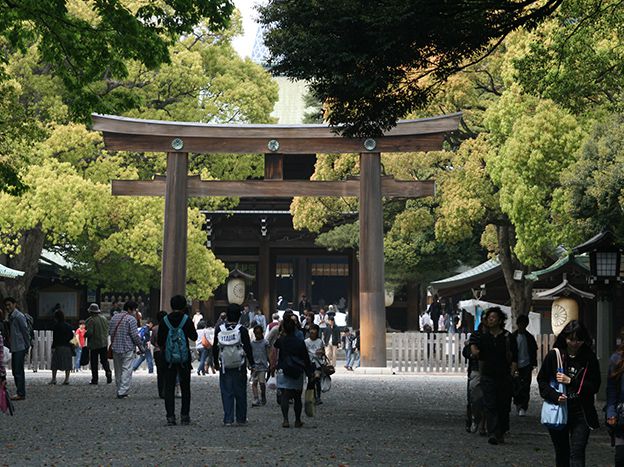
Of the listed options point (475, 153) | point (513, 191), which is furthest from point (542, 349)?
point (475, 153)

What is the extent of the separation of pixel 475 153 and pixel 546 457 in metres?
20.6

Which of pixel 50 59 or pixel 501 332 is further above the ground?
pixel 50 59

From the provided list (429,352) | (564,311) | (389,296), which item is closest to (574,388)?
(564,311)

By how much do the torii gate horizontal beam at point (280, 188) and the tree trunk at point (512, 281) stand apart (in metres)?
4.21

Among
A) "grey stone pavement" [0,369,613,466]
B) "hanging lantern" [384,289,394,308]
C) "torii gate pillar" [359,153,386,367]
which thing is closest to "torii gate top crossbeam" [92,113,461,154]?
→ "torii gate pillar" [359,153,386,367]

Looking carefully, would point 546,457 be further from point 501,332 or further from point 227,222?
point 227,222

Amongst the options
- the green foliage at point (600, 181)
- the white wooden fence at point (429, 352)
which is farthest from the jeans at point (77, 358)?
the green foliage at point (600, 181)

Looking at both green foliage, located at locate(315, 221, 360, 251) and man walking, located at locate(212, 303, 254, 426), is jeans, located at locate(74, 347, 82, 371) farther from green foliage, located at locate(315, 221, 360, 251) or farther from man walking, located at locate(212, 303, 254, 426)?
man walking, located at locate(212, 303, 254, 426)

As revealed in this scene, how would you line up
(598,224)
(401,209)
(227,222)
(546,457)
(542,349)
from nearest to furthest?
(546,457)
(598,224)
(542,349)
(401,209)
(227,222)

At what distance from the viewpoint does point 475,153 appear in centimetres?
3334

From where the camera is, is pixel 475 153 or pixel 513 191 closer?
pixel 513 191

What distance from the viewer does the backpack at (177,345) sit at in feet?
53.7

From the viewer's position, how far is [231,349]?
16.3m

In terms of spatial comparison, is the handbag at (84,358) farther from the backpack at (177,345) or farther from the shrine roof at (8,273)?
the backpack at (177,345)
